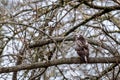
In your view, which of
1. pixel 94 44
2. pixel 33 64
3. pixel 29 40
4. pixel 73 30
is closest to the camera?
pixel 33 64

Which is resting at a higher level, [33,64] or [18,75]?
[33,64]

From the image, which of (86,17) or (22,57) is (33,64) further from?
(86,17)

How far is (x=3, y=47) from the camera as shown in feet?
22.8

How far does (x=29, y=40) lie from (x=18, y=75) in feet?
2.11

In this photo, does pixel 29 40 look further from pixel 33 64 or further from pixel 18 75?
pixel 33 64

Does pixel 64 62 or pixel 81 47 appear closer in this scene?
pixel 64 62

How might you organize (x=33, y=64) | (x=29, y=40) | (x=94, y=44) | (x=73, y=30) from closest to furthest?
1. (x=33, y=64)
2. (x=94, y=44)
3. (x=29, y=40)
4. (x=73, y=30)

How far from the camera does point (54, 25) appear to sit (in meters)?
7.14

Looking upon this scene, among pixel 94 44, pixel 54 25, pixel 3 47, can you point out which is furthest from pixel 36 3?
pixel 94 44

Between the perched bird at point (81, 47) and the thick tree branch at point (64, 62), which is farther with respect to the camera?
the perched bird at point (81, 47)

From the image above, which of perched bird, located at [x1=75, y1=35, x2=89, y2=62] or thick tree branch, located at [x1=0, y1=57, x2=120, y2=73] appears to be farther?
perched bird, located at [x1=75, y1=35, x2=89, y2=62]

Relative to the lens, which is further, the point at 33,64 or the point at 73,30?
the point at 73,30

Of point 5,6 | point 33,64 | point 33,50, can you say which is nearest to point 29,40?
point 33,50

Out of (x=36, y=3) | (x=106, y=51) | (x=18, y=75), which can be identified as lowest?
(x=18, y=75)
